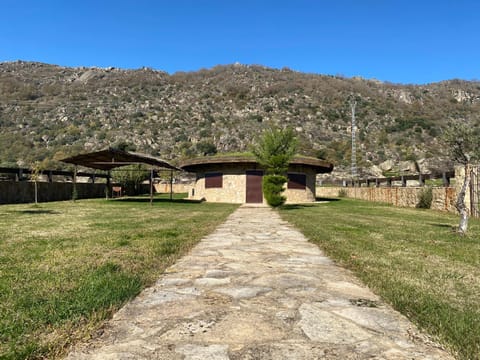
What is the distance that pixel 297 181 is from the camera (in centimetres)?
2398

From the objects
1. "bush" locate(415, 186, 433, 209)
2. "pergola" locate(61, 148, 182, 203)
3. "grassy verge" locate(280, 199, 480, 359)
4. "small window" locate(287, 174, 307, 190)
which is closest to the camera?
"grassy verge" locate(280, 199, 480, 359)

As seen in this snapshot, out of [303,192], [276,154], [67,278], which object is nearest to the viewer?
[67,278]

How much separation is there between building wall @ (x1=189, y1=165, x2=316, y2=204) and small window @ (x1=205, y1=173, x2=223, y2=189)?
222 millimetres

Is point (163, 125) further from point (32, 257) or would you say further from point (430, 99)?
point (430, 99)

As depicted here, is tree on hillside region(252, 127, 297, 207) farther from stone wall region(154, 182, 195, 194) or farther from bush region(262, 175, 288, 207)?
stone wall region(154, 182, 195, 194)

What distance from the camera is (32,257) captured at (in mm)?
4809

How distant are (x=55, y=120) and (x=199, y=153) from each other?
84.2ft

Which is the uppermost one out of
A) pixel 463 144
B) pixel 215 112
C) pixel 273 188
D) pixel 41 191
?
pixel 215 112

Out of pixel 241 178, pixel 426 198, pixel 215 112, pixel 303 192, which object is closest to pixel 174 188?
pixel 241 178

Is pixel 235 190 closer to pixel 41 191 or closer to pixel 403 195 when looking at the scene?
pixel 403 195

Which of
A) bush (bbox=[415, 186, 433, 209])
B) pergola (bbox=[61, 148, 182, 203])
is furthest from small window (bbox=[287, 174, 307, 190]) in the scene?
pergola (bbox=[61, 148, 182, 203])

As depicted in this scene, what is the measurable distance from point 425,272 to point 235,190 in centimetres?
1905

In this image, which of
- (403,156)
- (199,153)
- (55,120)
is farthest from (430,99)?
(55,120)

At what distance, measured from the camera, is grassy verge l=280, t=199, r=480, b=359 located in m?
2.55
